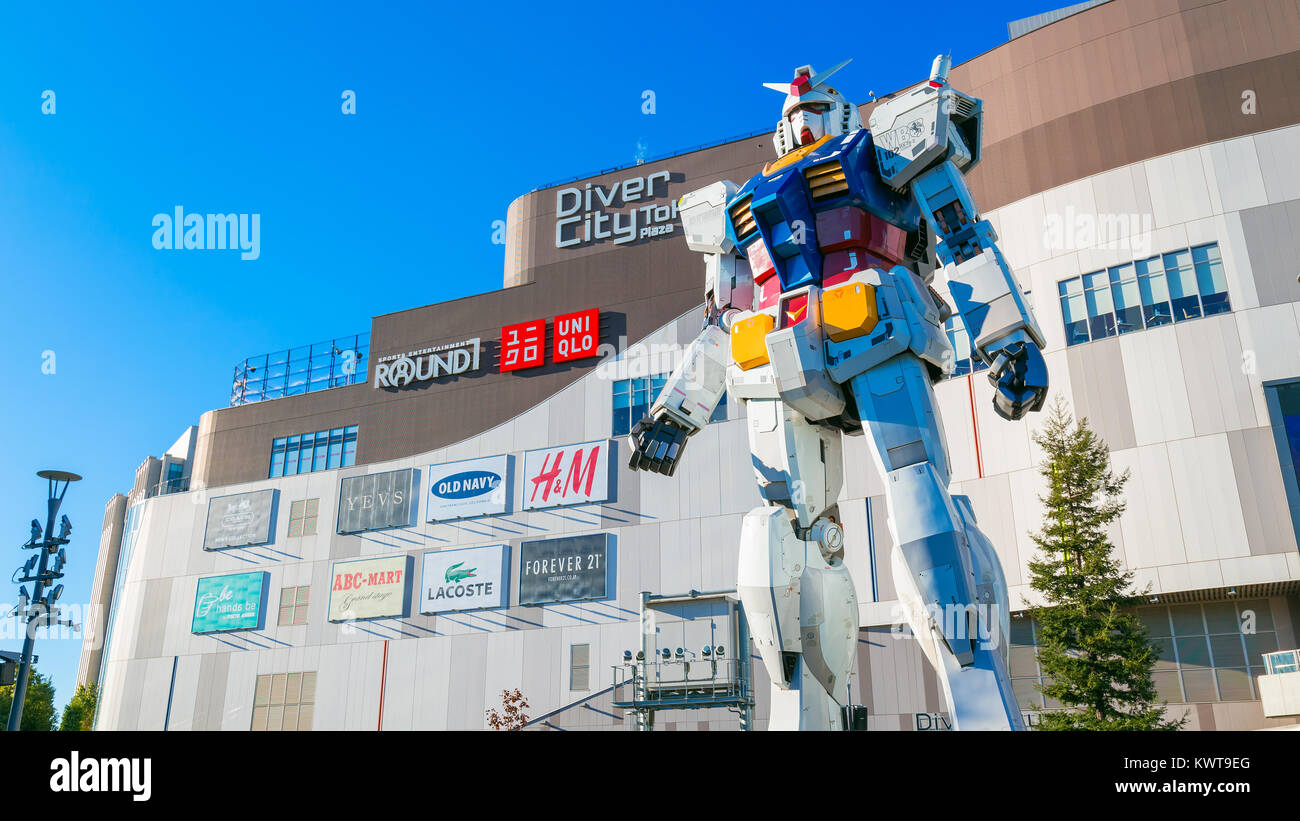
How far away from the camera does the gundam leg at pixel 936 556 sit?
696 centimetres

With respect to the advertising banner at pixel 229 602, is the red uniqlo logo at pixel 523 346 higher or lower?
higher

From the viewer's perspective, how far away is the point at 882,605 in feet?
88.8

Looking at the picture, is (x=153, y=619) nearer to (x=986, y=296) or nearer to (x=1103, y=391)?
(x=1103, y=391)

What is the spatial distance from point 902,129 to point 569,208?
29.8 meters

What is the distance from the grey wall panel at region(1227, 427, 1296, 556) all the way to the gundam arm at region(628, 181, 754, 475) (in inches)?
786

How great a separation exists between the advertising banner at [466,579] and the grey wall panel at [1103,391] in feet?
67.9

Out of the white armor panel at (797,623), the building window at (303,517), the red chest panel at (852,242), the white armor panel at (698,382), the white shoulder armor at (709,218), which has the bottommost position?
the white armor panel at (797,623)

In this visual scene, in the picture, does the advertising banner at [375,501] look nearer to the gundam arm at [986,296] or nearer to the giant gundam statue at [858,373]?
the giant gundam statue at [858,373]

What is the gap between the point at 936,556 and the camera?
735 cm

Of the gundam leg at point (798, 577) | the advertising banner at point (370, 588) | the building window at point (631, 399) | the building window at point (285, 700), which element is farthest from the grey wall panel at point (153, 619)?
the gundam leg at point (798, 577)

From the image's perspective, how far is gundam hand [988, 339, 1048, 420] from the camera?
778 cm

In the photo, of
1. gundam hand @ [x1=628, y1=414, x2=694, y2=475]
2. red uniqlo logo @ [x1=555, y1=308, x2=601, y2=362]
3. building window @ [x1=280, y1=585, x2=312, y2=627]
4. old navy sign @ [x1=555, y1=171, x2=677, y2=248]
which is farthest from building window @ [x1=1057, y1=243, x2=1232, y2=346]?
building window @ [x1=280, y1=585, x2=312, y2=627]
